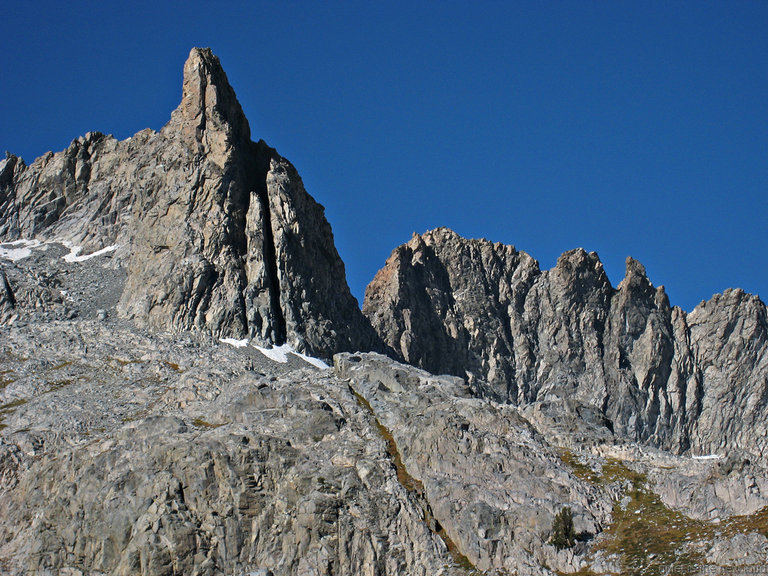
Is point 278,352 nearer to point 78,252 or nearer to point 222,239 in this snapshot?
point 222,239

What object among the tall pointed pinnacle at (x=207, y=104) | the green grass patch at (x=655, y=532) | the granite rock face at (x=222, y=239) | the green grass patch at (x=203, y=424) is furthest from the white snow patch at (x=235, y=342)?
the green grass patch at (x=655, y=532)

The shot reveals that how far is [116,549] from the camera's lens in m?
99.1

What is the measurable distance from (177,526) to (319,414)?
67.8 ft

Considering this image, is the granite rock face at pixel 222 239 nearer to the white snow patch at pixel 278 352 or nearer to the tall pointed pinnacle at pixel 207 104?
the tall pointed pinnacle at pixel 207 104

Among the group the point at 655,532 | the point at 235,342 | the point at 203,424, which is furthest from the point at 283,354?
the point at 655,532

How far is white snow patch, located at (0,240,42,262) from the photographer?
186 meters

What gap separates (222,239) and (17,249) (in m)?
43.4

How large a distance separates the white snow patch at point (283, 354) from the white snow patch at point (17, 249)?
167 ft

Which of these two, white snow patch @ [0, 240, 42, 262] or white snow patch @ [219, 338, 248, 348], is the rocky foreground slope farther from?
white snow patch @ [0, 240, 42, 262]

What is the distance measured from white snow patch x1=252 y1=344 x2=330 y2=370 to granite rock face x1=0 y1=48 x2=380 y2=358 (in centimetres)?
147

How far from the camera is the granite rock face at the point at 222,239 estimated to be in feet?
530

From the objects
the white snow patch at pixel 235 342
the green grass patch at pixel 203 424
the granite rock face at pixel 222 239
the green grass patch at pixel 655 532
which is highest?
the granite rock face at pixel 222 239

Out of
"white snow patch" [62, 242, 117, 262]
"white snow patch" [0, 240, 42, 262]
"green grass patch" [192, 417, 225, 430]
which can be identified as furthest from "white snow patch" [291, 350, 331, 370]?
"white snow patch" [0, 240, 42, 262]

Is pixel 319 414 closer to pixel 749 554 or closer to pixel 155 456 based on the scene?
pixel 155 456
